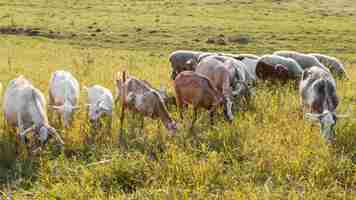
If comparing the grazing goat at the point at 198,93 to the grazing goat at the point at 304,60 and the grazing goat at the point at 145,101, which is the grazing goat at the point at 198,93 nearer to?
the grazing goat at the point at 145,101

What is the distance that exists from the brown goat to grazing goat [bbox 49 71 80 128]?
6.48 feet

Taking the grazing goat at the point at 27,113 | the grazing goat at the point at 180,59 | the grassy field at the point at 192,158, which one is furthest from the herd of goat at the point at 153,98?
the grazing goat at the point at 180,59

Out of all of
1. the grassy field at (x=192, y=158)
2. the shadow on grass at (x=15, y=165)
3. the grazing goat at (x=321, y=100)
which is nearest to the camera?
the grassy field at (x=192, y=158)

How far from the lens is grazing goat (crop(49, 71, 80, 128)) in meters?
9.78

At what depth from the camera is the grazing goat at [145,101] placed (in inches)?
375

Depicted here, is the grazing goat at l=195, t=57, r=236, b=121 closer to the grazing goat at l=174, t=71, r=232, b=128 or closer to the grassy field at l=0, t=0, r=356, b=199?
the grazing goat at l=174, t=71, r=232, b=128

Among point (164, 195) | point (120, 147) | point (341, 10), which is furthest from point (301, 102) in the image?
point (341, 10)

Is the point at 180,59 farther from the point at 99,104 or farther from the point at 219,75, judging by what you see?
the point at 99,104

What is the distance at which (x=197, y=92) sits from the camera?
10172 millimetres

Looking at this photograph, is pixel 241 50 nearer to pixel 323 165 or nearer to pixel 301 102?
pixel 301 102

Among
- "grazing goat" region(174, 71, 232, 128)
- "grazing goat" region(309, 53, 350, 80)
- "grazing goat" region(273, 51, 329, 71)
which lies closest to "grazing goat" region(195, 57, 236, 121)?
"grazing goat" region(174, 71, 232, 128)

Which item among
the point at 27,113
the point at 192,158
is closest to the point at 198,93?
the point at 192,158

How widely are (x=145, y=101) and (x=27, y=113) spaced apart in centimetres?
201

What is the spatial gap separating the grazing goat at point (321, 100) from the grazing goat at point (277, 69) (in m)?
2.51
